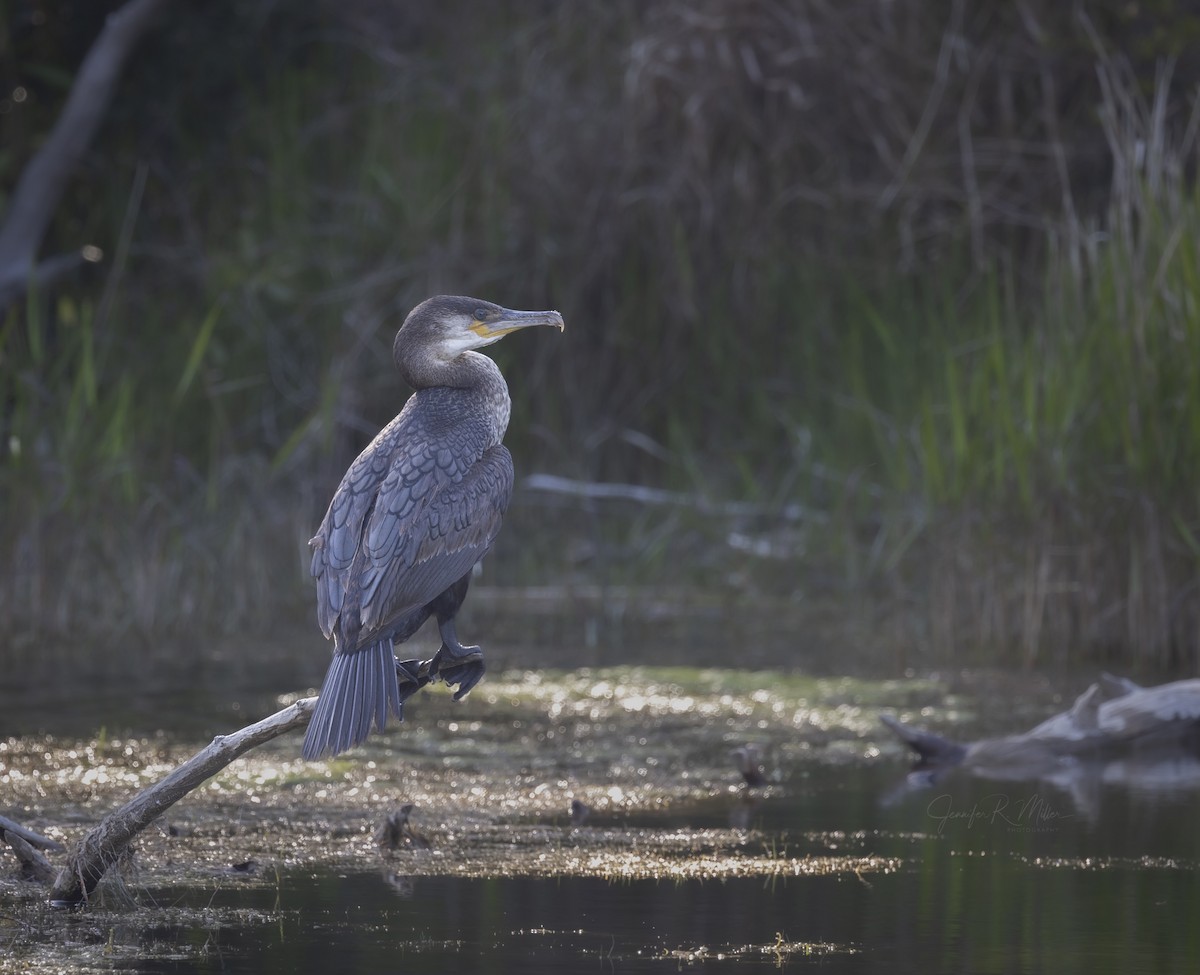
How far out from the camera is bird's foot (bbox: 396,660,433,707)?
4.26 m

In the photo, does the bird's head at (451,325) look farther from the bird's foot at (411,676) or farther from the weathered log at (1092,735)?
the weathered log at (1092,735)

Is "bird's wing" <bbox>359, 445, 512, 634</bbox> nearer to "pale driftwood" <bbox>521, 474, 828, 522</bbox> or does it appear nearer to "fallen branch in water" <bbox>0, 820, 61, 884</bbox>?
"fallen branch in water" <bbox>0, 820, 61, 884</bbox>

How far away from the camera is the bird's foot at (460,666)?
169 inches

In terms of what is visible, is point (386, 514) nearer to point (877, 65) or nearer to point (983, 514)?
point (983, 514)

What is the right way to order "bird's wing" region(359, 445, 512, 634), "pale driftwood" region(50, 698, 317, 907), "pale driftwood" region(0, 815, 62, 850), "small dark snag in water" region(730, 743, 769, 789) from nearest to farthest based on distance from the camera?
"pale driftwood" region(50, 698, 317, 907) < "pale driftwood" region(0, 815, 62, 850) < "bird's wing" region(359, 445, 512, 634) < "small dark snag in water" region(730, 743, 769, 789)

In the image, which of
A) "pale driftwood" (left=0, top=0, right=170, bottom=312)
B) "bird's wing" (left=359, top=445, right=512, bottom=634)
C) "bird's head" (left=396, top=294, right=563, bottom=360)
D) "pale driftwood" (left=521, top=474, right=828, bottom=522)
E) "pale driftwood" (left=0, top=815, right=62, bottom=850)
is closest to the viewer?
"pale driftwood" (left=0, top=815, right=62, bottom=850)

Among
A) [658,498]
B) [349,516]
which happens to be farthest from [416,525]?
[658,498]

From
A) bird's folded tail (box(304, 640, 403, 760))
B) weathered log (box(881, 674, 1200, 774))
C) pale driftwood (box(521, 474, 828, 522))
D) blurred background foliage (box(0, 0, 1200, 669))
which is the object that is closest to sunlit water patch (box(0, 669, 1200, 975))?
weathered log (box(881, 674, 1200, 774))

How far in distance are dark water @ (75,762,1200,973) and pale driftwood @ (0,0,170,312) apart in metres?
→ 7.12

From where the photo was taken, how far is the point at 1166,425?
22.4 feet

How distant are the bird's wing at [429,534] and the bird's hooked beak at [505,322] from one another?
34cm

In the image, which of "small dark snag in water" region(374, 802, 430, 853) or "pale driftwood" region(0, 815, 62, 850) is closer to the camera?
"pale driftwood" region(0, 815, 62, 850)

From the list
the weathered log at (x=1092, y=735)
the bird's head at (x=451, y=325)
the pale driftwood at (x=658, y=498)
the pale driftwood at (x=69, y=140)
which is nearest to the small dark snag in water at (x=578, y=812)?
the weathered log at (x=1092, y=735)

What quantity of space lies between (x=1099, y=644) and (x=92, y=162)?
7.22 m
